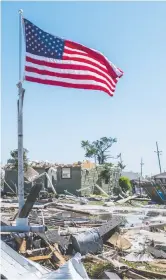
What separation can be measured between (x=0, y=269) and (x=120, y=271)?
263 centimetres

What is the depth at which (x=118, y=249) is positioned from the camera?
9047mm

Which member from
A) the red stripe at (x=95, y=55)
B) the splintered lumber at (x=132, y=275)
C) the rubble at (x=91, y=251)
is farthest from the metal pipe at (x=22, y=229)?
the red stripe at (x=95, y=55)

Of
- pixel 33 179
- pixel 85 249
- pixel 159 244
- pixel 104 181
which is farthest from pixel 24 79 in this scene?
pixel 104 181

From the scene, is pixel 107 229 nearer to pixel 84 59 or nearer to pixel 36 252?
pixel 36 252

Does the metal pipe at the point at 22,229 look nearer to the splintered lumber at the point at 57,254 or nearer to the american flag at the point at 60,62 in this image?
the splintered lumber at the point at 57,254

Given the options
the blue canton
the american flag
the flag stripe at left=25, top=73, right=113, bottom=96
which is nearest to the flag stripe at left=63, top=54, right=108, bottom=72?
the american flag

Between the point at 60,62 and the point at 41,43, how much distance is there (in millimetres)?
731

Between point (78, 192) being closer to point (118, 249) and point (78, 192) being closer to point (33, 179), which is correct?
point (33, 179)

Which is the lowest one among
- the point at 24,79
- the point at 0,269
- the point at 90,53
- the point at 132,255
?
the point at 132,255

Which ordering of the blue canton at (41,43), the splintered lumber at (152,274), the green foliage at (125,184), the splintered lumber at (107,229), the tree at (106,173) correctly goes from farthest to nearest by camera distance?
1. the tree at (106,173)
2. the green foliage at (125,184)
3. the splintered lumber at (107,229)
4. the blue canton at (41,43)
5. the splintered lumber at (152,274)

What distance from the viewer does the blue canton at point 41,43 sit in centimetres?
879

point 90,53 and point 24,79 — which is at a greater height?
point 90,53

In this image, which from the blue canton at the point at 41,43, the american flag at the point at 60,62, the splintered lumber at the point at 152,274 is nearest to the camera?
the splintered lumber at the point at 152,274

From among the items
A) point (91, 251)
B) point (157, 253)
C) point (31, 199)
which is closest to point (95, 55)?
point (31, 199)
